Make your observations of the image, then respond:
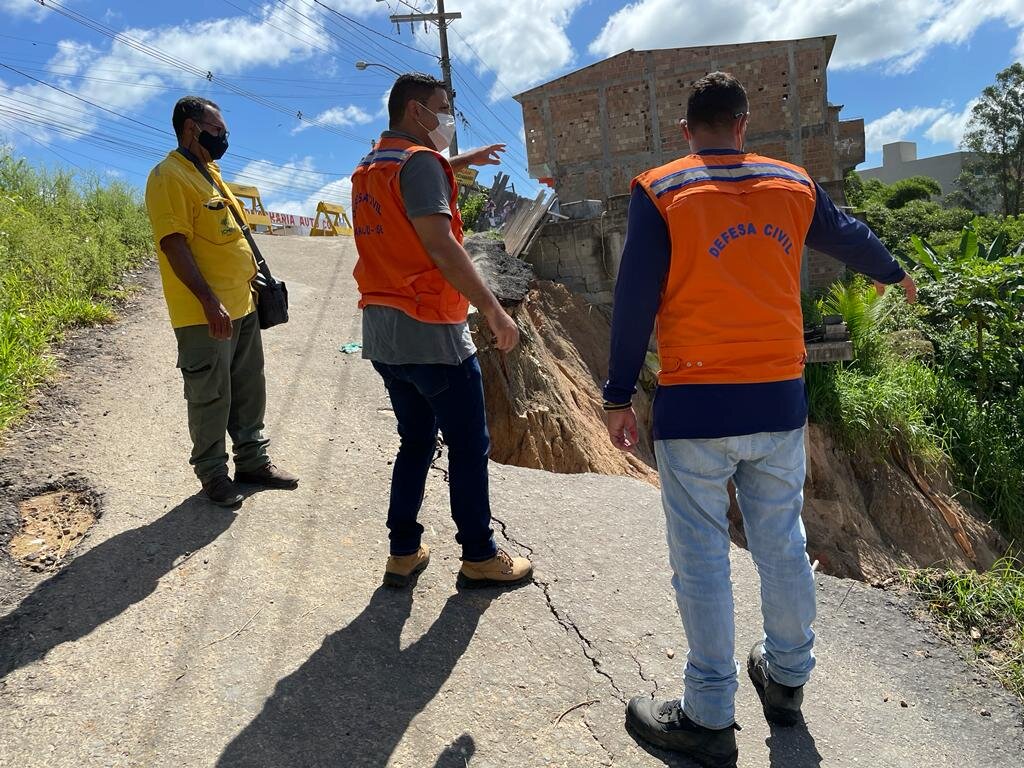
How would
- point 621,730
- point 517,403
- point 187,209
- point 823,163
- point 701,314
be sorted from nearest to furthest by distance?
point 701,314
point 621,730
point 187,209
point 517,403
point 823,163

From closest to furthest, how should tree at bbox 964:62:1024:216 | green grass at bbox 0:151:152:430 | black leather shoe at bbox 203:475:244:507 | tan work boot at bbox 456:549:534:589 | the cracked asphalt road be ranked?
the cracked asphalt road, tan work boot at bbox 456:549:534:589, black leather shoe at bbox 203:475:244:507, green grass at bbox 0:151:152:430, tree at bbox 964:62:1024:216

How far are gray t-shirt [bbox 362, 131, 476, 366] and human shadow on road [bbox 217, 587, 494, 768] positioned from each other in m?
1.09

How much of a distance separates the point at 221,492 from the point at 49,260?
5673mm

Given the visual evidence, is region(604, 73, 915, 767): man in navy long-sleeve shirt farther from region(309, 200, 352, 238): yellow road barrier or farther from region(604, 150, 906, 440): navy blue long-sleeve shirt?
→ region(309, 200, 352, 238): yellow road barrier

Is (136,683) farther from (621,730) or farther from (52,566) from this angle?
(621,730)

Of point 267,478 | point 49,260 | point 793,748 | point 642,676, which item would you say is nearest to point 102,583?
point 267,478

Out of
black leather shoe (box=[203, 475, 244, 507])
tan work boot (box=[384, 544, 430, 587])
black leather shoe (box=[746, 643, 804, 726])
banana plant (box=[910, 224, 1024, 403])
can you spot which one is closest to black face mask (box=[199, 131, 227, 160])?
black leather shoe (box=[203, 475, 244, 507])

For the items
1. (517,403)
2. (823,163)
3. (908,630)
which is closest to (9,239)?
(517,403)

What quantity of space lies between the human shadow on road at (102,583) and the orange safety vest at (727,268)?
2.47 metres

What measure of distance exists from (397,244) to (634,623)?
1.88m

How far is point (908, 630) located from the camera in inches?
137

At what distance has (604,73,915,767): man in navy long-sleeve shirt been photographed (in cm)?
206

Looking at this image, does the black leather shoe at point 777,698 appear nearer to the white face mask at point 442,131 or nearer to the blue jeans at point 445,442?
the blue jeans at point 445,442

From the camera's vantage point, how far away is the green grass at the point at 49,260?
5.19m
